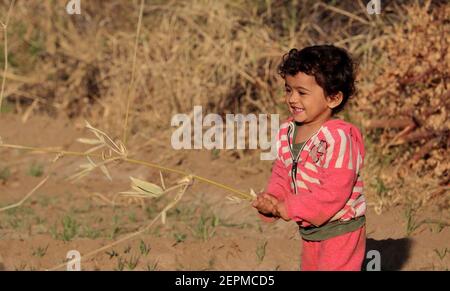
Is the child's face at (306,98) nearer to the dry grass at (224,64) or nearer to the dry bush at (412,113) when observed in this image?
the dry grass at (224,64)

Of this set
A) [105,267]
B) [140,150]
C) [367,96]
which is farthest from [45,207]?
[367,96]

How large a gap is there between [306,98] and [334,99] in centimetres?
13

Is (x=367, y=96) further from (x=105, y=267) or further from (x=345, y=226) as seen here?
(x=345, y=226)

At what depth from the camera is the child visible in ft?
13.0

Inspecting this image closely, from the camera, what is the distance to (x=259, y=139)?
7840 millimetres

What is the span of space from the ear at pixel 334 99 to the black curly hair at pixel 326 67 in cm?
1

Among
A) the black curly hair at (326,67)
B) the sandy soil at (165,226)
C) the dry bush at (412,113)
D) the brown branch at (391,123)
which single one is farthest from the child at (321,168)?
the brown branch at (391,123)

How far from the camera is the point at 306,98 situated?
4137 millimetres

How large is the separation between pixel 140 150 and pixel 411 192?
266 cm

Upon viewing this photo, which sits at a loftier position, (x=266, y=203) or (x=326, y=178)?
(x=326, y=178)

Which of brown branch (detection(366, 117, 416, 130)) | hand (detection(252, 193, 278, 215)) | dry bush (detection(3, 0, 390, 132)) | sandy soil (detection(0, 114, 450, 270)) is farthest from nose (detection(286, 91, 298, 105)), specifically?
dry bush (detection(3, 0, 390, 132))

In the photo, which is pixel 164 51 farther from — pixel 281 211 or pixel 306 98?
pixel 281 211

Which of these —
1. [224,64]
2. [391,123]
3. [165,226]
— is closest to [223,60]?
[224,64]

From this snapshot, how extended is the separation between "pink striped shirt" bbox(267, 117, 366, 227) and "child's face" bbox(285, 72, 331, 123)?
74 millimetres
